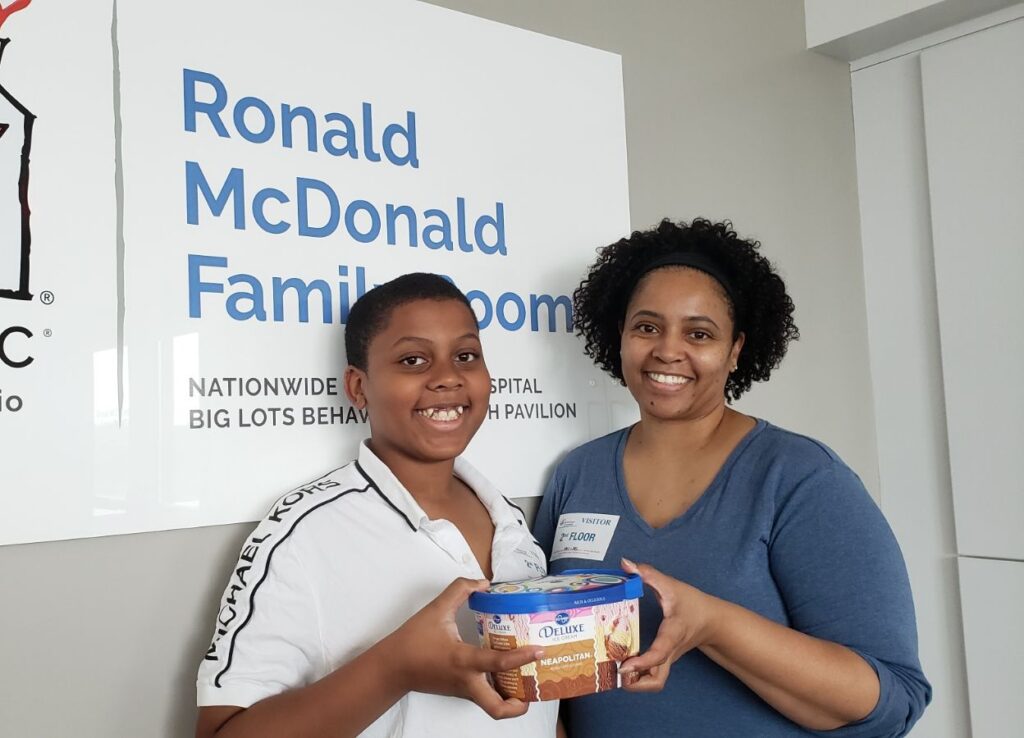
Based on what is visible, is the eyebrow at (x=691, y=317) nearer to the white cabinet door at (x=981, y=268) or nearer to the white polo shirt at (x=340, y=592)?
the white polo shirt at (x=340, y=592)

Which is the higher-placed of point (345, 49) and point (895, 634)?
point (345, 49)

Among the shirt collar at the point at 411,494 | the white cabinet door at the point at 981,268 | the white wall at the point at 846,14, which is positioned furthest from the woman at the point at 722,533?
the white wall at the point at 846,14

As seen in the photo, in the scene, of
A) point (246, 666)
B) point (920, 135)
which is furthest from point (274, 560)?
point (920, 135)


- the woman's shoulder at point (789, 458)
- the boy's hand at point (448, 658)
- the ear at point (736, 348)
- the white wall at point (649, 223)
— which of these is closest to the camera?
the boy's hand at point (448, 658)

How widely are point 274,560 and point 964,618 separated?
1844mm

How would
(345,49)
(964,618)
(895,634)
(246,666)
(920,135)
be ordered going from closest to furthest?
(246,666)
(895,634)
(345,49)
(964,618)
(920,135)

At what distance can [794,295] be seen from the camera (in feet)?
7.84

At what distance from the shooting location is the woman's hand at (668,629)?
1.11 metres

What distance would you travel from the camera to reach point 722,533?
4.58ft

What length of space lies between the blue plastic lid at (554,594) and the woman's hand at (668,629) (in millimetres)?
33

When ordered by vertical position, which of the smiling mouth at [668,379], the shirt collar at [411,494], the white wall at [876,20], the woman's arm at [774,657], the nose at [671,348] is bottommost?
the woman's arm at [774,657]

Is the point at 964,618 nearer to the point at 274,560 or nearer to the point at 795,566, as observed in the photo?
the point at 795,566

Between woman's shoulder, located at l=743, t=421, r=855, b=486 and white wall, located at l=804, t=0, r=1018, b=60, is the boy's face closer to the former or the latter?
woman's shoulder, located at l=743, t=421, r=855, b=486

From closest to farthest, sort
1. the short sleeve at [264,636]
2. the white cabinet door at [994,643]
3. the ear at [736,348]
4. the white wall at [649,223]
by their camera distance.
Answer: the short sleeve at [264,636], the white wall at [649,223], the ear at [736,348], the white cabinet door at [994,643]
